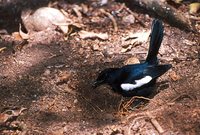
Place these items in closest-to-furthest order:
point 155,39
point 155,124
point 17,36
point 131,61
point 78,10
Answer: point 155,124, point 155,39, point 131,61, point 17,36, point 78,10

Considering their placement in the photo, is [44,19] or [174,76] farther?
[44,19]

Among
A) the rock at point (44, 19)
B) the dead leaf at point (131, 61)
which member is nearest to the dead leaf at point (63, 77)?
the dead leaf at point (131, 61)

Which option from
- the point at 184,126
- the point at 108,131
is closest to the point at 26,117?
the point at 108,131

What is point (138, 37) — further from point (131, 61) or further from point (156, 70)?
point (156, 70)

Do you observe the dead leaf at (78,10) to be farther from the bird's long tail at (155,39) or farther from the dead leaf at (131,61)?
the bird's long tail at (155,39)

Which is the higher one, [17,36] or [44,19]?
[44,19]

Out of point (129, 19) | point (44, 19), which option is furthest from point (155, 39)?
point (44, 19)

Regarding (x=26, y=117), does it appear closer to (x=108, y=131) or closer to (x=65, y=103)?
(x=65, y=103)

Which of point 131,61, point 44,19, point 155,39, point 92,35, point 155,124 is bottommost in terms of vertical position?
point 155,124
